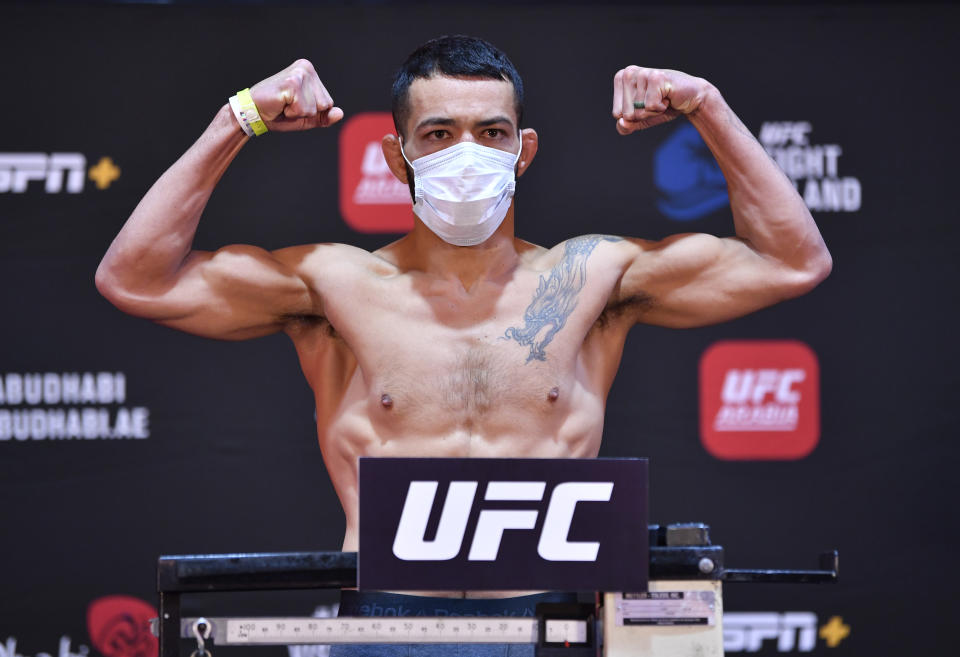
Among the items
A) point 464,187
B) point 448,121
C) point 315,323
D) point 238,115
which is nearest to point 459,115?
point 448,121

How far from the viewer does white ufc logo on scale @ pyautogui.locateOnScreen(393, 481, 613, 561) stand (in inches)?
52.1

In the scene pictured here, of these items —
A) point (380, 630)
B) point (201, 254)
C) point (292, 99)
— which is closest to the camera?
point (380, 630)

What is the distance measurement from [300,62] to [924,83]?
2.01 metres

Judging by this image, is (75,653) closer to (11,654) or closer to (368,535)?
(11,654)

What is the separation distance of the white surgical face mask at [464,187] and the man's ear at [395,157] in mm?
74

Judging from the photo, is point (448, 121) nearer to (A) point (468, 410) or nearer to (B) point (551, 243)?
(A) point (468, 410)

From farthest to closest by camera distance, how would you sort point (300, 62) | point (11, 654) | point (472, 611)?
point (11, 654), point (300, 62), point (472, 611)

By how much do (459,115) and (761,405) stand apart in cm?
153

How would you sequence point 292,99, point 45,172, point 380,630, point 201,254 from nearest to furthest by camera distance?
point 380,630, point 292,99, point 201,254, point 45,172

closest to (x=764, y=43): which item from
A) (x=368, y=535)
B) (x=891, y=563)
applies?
(x=891, y=563)

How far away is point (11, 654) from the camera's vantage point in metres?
3.01

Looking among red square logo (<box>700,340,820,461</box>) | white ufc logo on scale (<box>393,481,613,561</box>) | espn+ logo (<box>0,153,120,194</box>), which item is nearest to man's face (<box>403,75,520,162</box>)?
white ufc logo on scale (<box>393,481,613,561</box>)

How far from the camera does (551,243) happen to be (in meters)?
3.11

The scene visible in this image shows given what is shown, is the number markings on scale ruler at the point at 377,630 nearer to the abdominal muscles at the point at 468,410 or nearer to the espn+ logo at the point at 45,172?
the abdominal muscles at the point at 468,410
